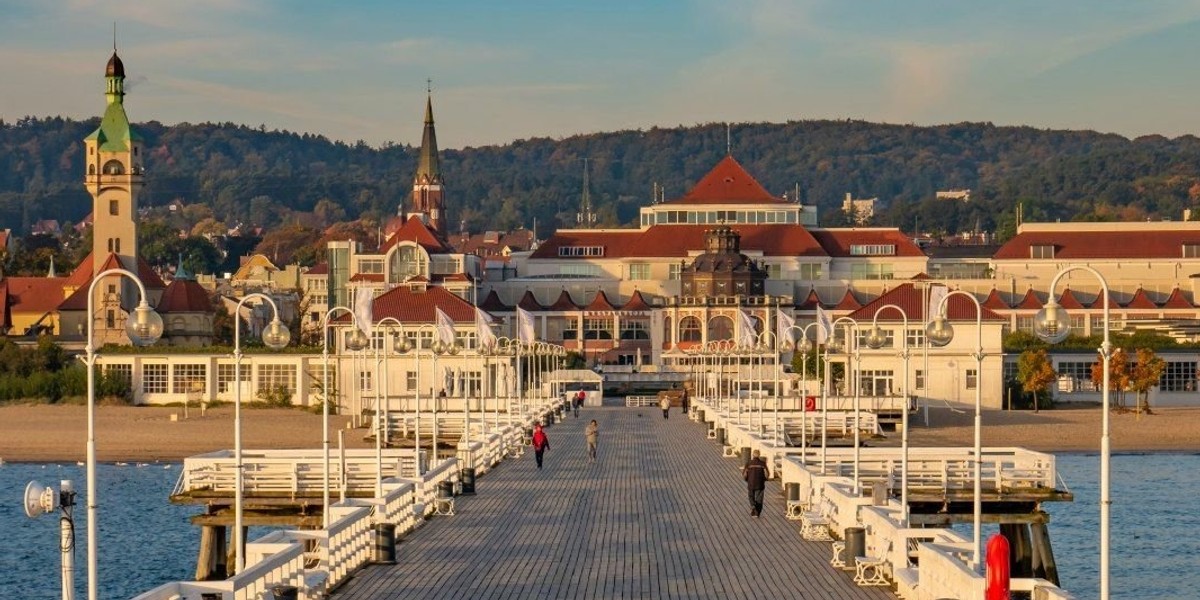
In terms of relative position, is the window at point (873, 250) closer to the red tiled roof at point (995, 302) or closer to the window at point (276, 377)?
the red tiled roof at point (995, 302)

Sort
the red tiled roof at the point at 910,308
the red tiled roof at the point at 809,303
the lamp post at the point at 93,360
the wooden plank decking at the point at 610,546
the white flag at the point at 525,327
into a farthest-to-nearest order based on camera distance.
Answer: the red tiled roof at the point at 809,303 < the red tiled roof at the point at 910,308 < the white flag at the point at 525,327 < the wooden plank decking at the point at 610,546 < the lamp post at the point at 93,360

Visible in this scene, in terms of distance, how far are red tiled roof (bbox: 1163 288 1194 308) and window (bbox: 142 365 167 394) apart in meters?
62.4

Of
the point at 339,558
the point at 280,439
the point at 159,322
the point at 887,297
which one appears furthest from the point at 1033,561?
the point at 887,297

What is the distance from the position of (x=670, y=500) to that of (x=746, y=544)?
8919 mm

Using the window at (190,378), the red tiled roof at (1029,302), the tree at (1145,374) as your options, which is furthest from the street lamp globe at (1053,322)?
the red tiled roof at (1029,302)

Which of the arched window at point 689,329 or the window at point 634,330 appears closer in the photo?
the arched window at point 689,329

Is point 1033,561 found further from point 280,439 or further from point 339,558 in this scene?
point 280,439

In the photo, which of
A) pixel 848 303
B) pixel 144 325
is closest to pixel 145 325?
pixel 144 325

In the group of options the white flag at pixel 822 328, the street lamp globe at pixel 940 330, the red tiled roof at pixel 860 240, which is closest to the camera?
the street lamp globe at pixel 940 330

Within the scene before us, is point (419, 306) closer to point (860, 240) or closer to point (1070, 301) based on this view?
point (1070, 301)

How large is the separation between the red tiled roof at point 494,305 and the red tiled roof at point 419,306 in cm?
2714

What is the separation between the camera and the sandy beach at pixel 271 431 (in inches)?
3410

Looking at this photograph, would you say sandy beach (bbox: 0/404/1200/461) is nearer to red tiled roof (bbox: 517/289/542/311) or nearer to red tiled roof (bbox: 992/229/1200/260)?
red tiled roof (bbox: 517/289/542/311)

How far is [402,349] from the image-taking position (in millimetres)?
53188
